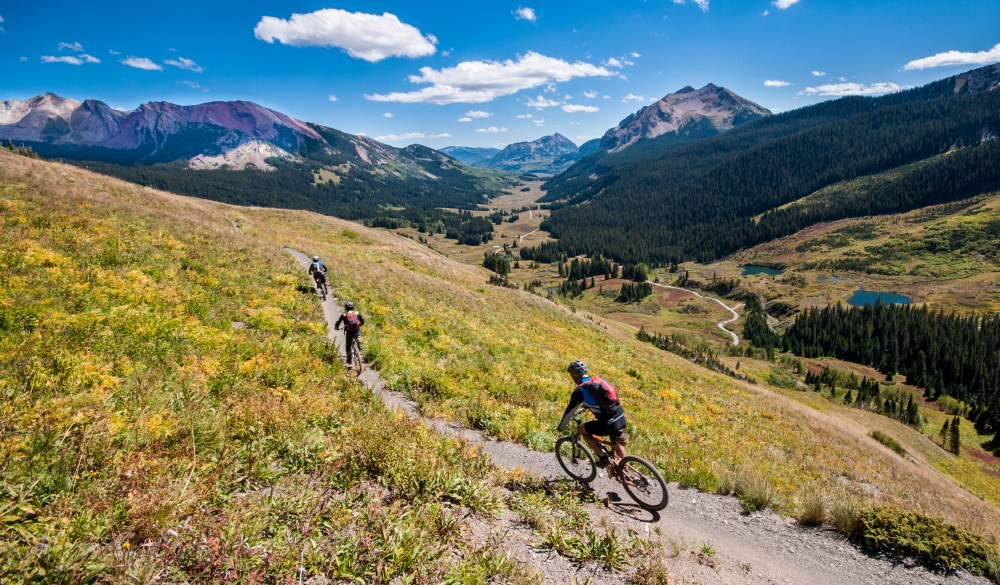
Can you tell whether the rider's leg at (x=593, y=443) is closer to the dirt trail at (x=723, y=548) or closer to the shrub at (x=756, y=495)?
the dirt trail at (x=723, y=548)

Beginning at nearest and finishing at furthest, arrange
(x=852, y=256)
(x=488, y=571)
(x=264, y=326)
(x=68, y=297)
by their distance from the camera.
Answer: (x=488, y=571) < (x=68, y=297) < (x=264, y=326) < (x=852, y=256)

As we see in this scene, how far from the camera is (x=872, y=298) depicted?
518ft

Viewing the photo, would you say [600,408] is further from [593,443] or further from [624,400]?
[624,400]

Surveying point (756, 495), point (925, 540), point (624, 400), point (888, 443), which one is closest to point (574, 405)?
point (756, 495)

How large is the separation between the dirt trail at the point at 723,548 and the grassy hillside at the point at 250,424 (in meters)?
0.68

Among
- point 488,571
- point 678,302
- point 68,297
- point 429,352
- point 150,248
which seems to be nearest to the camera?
point 488,571

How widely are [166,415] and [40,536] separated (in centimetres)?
388

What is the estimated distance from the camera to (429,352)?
1786 cm

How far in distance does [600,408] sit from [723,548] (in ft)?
11.1

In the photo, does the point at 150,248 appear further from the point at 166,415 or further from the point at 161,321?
the point at 166,415

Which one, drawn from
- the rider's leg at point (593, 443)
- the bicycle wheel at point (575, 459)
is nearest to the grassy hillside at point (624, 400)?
the bicycle wheel at point (575, 459)

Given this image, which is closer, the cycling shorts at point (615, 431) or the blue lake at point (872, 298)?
the cycling shorts at point (615, 431)

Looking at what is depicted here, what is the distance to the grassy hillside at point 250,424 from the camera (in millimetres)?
4812

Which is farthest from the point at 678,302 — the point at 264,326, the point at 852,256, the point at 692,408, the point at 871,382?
the point at 264,326
